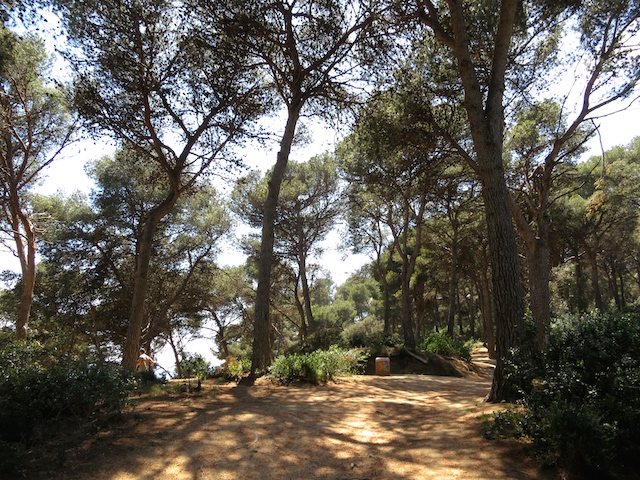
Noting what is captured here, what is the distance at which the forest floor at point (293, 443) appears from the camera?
3.14 m

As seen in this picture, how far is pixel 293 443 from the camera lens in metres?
3.95

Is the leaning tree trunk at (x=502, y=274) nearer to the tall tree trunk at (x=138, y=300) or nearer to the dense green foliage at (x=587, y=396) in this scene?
the dense green foliage at (x=587, y=396)

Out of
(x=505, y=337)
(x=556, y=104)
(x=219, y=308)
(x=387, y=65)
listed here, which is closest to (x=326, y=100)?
(x=387, y=65)

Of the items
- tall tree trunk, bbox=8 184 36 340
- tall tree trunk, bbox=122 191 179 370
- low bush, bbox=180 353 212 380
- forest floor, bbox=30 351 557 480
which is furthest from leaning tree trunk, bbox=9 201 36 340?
forest floor, bbox=30 351 557 480

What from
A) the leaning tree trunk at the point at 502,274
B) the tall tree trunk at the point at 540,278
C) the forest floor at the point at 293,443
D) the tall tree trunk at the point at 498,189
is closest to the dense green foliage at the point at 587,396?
the forest floor at the point at 293,443

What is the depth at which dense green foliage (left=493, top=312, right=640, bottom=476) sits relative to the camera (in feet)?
8.95

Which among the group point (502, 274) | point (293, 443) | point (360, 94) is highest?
point (360, 94)

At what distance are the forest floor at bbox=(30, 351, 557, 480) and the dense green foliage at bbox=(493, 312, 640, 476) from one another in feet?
1.01

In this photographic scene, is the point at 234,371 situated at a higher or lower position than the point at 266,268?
lower

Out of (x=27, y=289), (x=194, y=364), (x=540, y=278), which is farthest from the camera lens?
(x=27, y=289)

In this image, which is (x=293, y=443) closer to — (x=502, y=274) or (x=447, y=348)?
(x=502, y=274)

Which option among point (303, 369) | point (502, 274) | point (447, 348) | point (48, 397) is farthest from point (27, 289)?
point (447, 348)

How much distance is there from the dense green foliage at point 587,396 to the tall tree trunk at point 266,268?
5.00m

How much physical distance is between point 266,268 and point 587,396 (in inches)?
241
